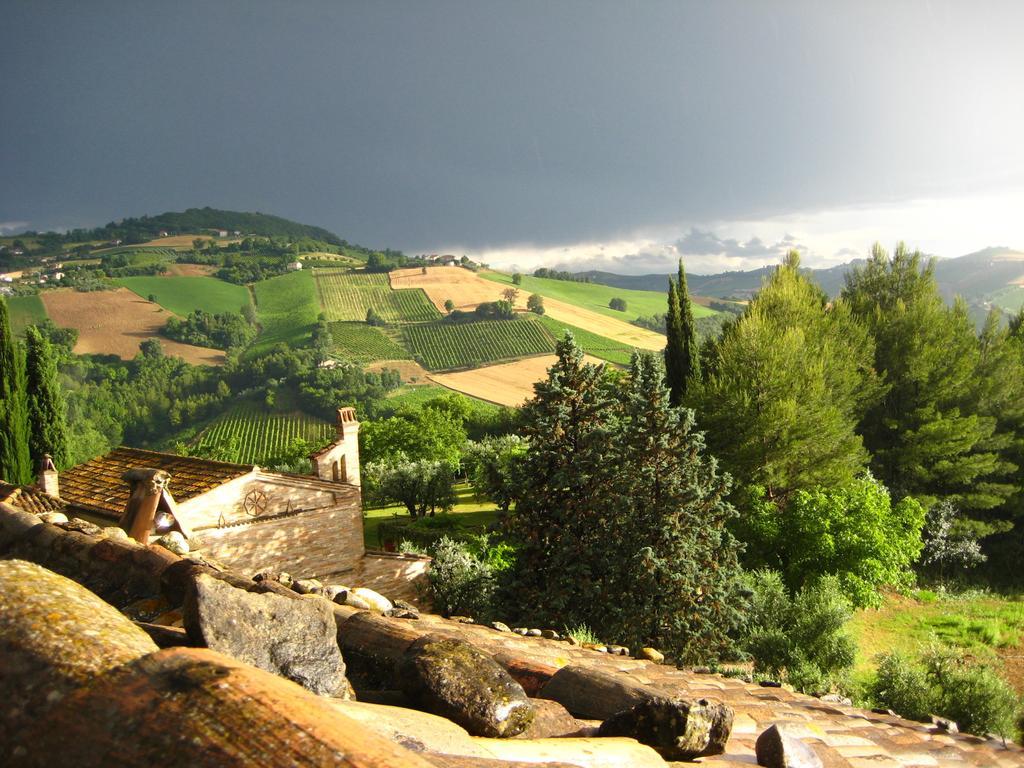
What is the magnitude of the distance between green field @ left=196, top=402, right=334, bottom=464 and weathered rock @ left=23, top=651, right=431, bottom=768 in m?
75.2

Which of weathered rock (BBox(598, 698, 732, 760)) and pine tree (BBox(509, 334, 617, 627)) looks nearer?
weathered rock (BBox(598, 698, 732, 760))

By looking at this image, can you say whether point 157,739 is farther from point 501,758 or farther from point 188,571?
point 188,571

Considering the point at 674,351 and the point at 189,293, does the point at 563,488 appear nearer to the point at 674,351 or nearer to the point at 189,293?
the point at 674,351

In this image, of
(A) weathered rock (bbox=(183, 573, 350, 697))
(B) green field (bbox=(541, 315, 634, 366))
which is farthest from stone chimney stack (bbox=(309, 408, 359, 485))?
(B) green field (bbox=(541, 315, 634, 366))

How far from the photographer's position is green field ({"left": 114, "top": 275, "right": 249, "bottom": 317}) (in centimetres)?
12769

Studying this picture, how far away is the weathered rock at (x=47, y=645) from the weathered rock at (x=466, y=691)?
1.34m

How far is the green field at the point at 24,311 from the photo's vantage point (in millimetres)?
103625

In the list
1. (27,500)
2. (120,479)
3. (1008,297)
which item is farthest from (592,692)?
(1008,297)

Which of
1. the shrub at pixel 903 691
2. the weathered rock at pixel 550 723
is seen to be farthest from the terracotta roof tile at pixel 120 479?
the shrub at pixel 903 691

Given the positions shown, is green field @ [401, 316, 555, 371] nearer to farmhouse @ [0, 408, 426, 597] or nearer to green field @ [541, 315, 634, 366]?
green field @ [541, 315, 634, 366]

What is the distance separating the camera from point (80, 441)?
6931 centimetres

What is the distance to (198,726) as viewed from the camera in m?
1.57

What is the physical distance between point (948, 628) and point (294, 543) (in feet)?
62.9

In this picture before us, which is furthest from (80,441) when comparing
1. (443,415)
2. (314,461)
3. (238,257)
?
(238,257)
